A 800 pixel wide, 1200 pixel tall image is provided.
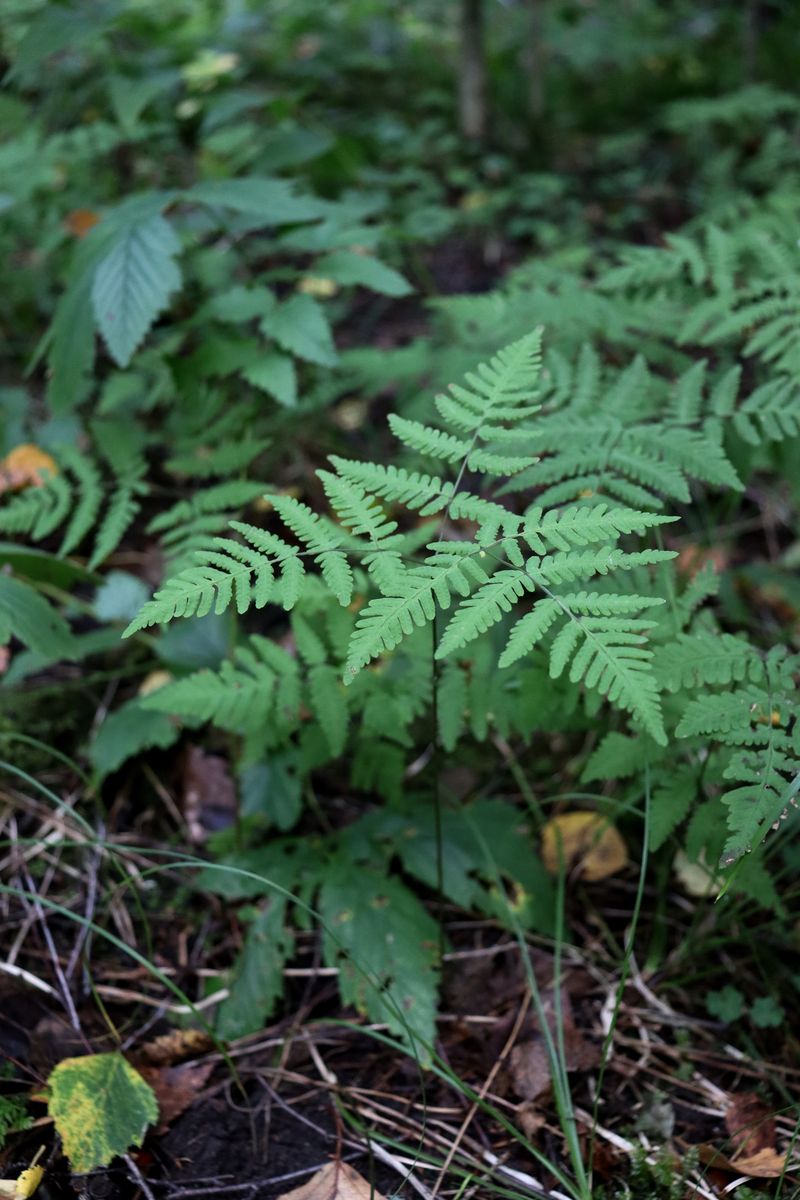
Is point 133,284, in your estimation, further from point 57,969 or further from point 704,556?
point 704,556

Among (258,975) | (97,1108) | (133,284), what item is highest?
(133,284)

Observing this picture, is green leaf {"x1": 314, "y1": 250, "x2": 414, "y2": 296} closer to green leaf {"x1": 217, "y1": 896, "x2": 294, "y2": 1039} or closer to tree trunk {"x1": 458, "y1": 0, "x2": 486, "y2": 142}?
green leaf {"x1": 217, "y1": 896, "x2": 294, "y2": 1039}

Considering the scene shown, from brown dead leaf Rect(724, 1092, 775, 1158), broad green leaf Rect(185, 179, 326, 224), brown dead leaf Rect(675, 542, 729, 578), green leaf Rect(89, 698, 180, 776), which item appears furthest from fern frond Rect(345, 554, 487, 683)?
brown dead leaf Rect(675, 542, 729, 578)

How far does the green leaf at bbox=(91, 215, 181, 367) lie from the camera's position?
7.22 feet

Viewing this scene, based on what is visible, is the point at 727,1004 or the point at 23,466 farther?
the point at 23,466

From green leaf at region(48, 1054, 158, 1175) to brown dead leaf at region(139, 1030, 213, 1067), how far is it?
131mm

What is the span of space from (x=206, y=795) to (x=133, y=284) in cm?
133

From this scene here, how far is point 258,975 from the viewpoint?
195 cm

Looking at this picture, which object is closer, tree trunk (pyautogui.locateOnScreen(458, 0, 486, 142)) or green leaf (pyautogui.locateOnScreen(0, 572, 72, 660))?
green leaf (pyautogui.locateOnScreen(0, 572, 72, 660))

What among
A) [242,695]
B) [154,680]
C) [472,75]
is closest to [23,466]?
[154,680]

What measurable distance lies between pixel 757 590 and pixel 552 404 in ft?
4.22

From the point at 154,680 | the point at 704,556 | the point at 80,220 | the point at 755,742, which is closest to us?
the point at 755,742

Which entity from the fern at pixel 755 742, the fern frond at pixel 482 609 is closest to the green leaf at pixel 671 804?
the fern at pixel 755 742

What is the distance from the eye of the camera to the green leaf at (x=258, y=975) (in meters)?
1.89
